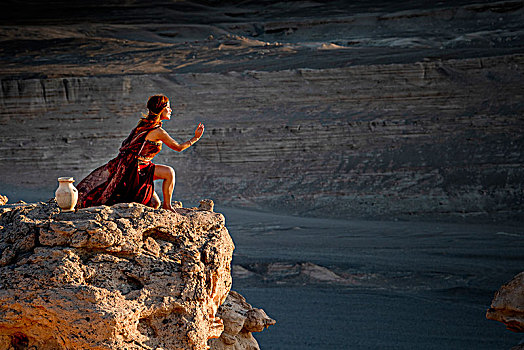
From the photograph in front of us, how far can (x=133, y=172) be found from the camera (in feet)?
14.4

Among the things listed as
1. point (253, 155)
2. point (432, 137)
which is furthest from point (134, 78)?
point (432, 137)

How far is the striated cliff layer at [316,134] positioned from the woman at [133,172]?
28.4 feet

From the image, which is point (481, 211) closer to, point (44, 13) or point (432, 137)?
point (432, 137)

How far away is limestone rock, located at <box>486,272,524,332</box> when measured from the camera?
5066mm

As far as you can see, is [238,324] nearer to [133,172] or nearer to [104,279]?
[133,172]

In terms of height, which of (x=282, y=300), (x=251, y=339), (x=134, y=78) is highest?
(x=134, y=78)

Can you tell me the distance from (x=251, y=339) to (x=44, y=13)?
24.6m

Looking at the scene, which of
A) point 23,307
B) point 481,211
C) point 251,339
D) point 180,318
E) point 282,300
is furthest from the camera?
point 481,211

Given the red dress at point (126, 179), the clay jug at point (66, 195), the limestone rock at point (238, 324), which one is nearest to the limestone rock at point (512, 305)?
the limestone rock at point (238, 324)

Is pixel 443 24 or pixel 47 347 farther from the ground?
pixel 443 24

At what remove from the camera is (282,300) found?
815cm

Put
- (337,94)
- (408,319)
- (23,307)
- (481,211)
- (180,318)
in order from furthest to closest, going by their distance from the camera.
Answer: (337,94)
(481,211)
(408,319)
(180,318)
(23,307)

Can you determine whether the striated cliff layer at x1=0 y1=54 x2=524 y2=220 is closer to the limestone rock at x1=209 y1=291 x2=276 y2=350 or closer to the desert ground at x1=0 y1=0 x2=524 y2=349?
the desert ground at x1=0 y1=0 x2=524 y2=349

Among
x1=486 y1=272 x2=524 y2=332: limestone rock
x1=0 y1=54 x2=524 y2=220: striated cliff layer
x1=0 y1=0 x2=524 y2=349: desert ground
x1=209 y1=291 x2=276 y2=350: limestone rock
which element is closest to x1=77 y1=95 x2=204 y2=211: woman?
x1=209 y1=291 x2=276 y2=350: limestone rock
